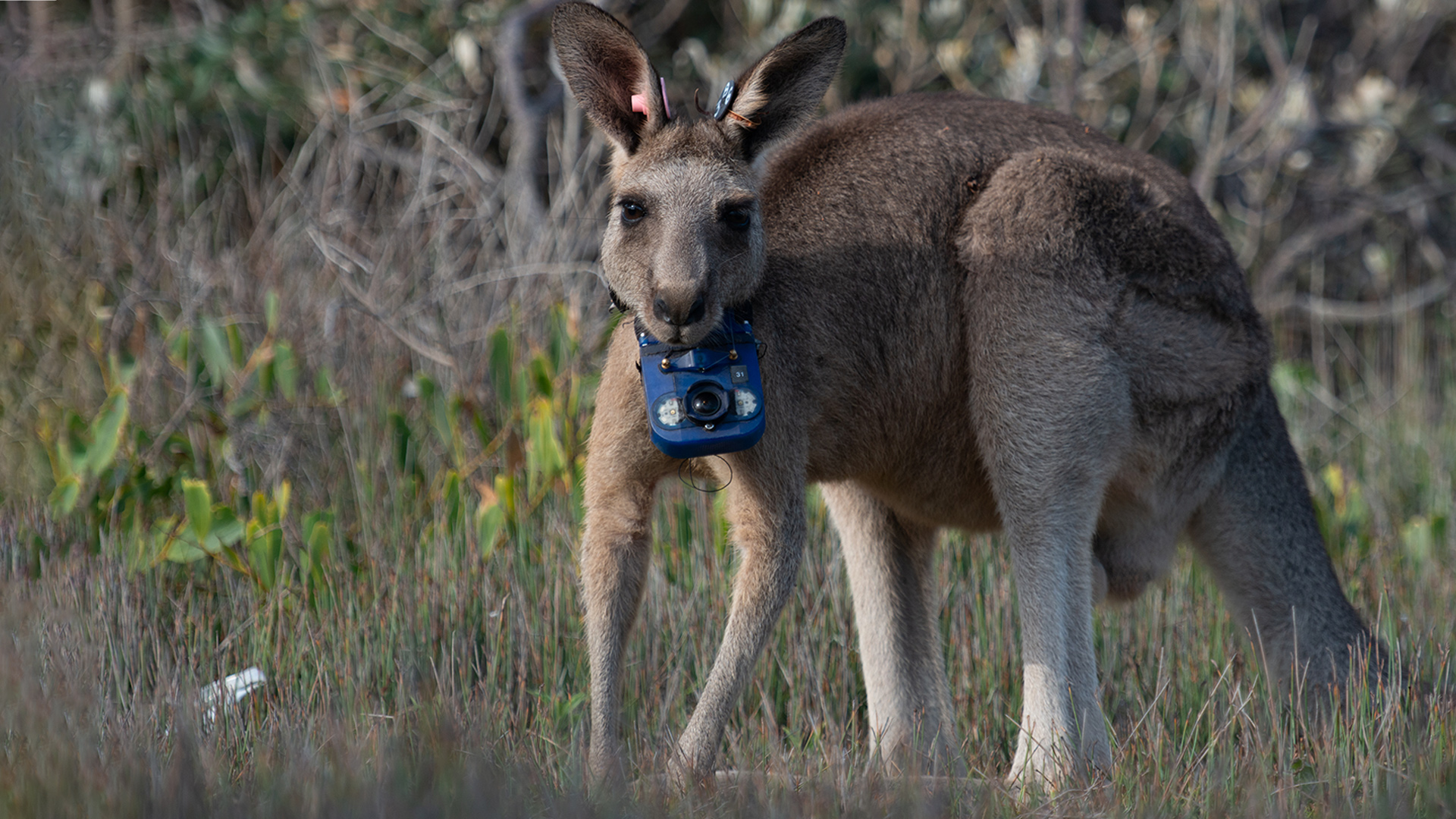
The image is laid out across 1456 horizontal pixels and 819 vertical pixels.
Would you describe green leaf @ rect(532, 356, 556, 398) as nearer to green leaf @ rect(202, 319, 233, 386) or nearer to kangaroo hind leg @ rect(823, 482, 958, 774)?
green leaf @ rect(202, 319, 233, 386)

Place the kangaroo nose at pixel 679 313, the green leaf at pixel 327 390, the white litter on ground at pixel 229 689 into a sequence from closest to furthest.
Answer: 1. the kangaroo nose at pixel 679 313
2. the white litter on ground at pixel 229 689
3. the green leaf at pixel 327 390

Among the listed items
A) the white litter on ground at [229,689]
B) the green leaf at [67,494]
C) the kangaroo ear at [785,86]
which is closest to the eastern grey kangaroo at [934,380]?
the kangaroo ear at [785,86]

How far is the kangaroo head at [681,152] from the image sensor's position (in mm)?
2375

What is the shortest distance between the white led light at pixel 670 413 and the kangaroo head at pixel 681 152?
12 centimetres

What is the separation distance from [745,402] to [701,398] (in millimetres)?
81

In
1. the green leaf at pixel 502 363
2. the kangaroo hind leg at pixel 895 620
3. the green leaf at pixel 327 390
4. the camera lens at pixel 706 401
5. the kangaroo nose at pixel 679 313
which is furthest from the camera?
the green leaf at pixel 327 390

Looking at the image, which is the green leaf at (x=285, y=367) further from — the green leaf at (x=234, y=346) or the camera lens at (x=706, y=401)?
the camera lens at (x=706, y=401)

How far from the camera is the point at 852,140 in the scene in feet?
9.84

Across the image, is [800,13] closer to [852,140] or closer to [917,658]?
[852,140]

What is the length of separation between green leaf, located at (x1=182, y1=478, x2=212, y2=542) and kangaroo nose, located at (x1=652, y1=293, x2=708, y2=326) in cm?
152

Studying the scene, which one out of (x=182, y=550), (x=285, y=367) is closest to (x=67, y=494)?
(x=182, y=550)

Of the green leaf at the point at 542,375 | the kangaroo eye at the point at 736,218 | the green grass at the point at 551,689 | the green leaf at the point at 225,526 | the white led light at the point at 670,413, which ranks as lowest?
the green grass at the point at 551,689

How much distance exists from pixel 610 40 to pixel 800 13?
3804 millimetres

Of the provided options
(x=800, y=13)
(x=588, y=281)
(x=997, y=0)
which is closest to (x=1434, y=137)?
(x=997, y=0)
